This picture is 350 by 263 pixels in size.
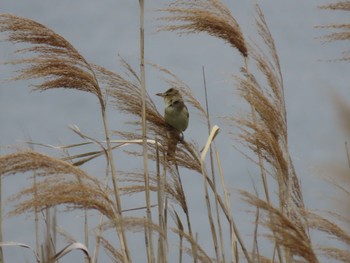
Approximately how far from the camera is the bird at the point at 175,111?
11.4 ft

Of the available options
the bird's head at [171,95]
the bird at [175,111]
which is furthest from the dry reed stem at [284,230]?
the bird's head at [171,95]

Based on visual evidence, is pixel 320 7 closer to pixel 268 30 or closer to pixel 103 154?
pixel 268 30

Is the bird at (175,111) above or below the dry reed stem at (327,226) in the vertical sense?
above

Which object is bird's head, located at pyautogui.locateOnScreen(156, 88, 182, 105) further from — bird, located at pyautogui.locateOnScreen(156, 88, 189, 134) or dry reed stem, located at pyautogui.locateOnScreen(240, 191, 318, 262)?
dry reed stem, located at pyautogui.locateOnScreen(240, 191, 318, 262)

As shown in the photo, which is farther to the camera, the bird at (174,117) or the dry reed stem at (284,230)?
the bird at (174,117)

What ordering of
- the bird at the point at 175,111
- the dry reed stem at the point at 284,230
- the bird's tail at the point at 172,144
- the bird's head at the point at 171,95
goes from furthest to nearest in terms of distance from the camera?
the bird's head at the point at 171,95 → the bird at the point at 175,111 → the bird's tail at the point at 172,144 → the dry reed stem at the point at 284,230

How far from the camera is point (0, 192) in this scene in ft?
12.0

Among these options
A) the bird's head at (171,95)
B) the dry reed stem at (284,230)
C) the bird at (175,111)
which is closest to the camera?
the dry reed stem at (284,230)

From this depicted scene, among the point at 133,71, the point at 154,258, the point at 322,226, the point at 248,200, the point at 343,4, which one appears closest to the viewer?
the point at 248,200

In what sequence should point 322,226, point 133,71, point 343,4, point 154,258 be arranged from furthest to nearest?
point 343,4 → point 133,71 → point 154,258 → point 322,226

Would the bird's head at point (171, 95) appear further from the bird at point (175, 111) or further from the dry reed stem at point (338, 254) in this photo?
the dry reed stem at point (338, 254)

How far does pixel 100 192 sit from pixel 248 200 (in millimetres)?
817

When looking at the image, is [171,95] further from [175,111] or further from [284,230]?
[284,230]

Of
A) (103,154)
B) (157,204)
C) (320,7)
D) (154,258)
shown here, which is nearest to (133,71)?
(103,154)
